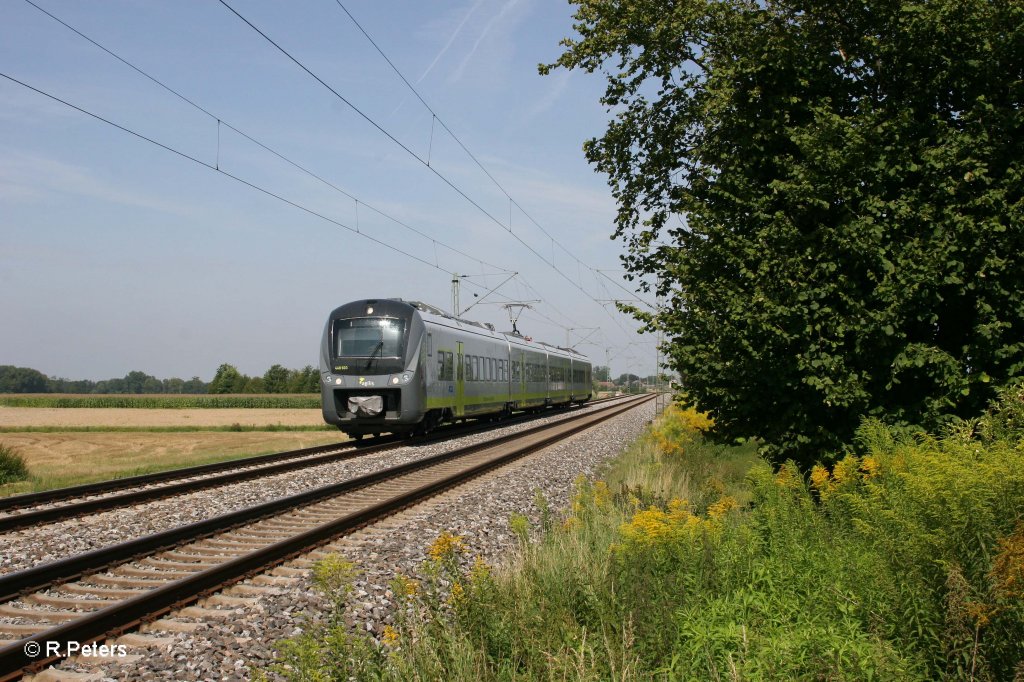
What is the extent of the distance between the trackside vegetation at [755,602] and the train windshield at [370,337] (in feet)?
47.8

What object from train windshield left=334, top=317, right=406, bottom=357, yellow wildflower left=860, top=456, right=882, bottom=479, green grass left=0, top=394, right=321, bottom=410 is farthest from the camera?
green grass left=0, top=394, right=321, bottom=410

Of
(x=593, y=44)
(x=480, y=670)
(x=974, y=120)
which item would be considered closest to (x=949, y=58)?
(x=974, y=120)

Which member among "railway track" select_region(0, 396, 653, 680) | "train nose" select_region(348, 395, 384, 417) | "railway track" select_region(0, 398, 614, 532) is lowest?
"railway track" select_region(0, 396, 653, 680)

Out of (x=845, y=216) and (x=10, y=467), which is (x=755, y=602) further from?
(x=10, y=467)

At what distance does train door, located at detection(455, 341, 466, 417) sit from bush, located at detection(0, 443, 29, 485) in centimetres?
1192

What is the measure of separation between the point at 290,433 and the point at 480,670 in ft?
95.9

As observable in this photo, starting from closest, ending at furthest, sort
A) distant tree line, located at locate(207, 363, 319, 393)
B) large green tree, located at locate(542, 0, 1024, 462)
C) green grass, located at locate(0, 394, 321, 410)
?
1. large green tree, located at locate(542, 0, 1024, 462)
2. green grass, located at locate(0, 394, 321, 410)
3. distant tree line, located at locate(207, 363, 319, 393)

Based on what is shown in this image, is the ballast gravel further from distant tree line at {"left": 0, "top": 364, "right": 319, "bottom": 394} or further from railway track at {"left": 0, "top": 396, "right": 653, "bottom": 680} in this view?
distant tree line at {"left": 0, "top": 364, "right": 319, "bottom": 394}

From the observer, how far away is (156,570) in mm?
7414

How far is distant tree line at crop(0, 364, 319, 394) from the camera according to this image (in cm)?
11456

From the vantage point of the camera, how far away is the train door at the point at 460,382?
24.7m

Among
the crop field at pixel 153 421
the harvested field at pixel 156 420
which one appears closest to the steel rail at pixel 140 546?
the crop field at pixel 153 421

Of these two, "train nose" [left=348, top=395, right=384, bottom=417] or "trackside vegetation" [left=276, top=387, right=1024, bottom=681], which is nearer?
"trackside vegetation" [left=276, top=387, right=1024, bottom=681]

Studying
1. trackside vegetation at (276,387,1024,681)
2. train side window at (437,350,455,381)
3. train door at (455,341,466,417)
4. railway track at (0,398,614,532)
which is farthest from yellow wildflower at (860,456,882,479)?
train door at (455,341,466,417)
